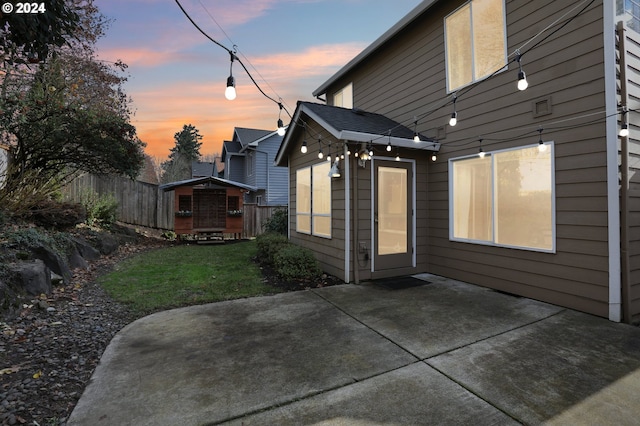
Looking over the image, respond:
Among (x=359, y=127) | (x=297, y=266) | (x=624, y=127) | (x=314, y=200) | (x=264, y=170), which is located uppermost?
(x=264, y=170)

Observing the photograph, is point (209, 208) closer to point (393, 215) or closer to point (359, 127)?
point (359, 127)

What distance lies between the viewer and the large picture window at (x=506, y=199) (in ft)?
14.3

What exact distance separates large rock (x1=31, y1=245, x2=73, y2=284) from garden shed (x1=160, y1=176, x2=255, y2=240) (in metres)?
6.08

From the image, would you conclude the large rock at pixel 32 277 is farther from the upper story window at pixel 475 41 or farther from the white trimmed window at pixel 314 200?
the upper story window at pixel 475 41

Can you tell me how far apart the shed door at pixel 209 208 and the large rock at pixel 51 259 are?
21.4ft

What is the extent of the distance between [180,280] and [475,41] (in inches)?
267

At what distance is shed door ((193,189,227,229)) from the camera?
1168 centimetres

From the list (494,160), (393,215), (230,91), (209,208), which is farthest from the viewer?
(209,208)

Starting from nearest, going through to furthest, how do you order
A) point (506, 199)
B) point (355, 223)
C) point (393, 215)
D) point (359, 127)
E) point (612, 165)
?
point (612, 165) < point (506, 199) < point (355, 223) < point (359, 127) < point (393, 215)

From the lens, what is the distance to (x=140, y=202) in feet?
41.9

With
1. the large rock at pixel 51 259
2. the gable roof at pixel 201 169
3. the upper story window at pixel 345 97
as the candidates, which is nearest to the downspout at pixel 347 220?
the upper story window at pixel 345 97

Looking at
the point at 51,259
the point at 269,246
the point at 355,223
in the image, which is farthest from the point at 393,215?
the point at 51,259

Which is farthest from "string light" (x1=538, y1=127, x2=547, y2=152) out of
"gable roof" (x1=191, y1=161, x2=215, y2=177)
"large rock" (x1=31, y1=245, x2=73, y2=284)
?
"gable roof" (x1=191, y1=161, x2=215, y2=177)

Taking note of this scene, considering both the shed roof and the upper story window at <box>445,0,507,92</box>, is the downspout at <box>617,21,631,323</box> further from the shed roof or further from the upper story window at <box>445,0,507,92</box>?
the shed roof
